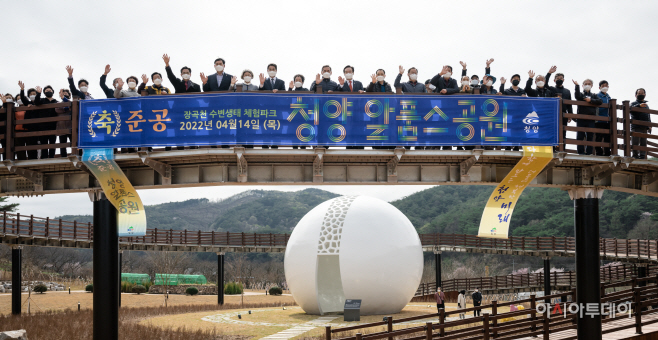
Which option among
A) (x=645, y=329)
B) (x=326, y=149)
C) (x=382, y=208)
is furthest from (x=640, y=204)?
(x=326, y=149)

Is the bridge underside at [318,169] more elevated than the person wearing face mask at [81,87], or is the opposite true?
the person wearing face mask at [81,87]

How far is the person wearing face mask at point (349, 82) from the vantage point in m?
15.1

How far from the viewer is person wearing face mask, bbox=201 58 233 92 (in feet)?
48.4

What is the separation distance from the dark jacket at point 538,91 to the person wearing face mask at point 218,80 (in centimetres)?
769

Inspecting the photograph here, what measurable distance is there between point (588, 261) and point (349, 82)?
307 inches

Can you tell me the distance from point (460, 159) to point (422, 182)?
1221mm

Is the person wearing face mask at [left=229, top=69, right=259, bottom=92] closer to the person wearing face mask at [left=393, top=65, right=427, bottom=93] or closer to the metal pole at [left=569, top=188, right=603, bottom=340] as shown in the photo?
the person wearing face mask at [left=393, top=65, right=427, bottom=93]

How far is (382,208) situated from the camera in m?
28.3

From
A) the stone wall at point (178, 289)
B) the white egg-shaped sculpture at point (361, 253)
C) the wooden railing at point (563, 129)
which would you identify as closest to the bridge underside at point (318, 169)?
the wooden railing at point (563, 129)

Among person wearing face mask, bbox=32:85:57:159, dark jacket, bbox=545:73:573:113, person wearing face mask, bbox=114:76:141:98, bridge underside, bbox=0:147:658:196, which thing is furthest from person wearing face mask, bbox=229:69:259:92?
dark jacket, bbox=545:73:573:113

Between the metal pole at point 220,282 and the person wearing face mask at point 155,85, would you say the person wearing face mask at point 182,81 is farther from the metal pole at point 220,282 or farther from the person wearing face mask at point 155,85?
the metal pole at point 220,282

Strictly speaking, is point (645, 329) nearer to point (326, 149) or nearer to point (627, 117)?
point (627, 117)

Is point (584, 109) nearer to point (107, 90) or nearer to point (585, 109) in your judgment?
point (585, 109)

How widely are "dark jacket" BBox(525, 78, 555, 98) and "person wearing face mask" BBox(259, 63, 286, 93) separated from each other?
636cm
